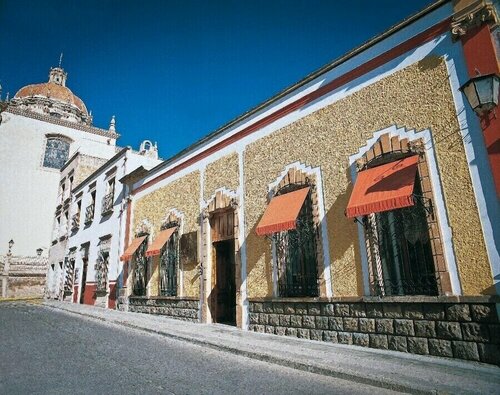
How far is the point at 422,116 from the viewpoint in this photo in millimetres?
5613

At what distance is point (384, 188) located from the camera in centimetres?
541

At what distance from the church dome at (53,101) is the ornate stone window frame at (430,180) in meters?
35.4

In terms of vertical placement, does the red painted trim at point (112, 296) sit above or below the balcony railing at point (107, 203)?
below

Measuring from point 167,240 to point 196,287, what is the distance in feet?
6.28

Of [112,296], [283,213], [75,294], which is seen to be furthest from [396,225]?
[75,294]

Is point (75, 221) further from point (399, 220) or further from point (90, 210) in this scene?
point (399, 220)

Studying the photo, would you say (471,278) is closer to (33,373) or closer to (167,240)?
(33,373)

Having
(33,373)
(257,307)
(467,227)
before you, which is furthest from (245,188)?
(33,373)

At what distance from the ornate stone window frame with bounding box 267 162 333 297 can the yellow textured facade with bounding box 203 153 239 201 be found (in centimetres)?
158

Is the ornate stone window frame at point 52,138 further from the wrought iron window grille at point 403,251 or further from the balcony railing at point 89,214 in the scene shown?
the wrought iron window grille at point 403,251

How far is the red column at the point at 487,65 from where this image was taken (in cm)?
471

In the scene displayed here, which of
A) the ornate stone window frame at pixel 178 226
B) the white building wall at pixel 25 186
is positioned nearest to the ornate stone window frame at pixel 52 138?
the white building wall at pixel 25 186

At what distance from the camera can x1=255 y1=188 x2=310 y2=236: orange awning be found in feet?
21.8

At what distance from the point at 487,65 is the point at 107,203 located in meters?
15.6
